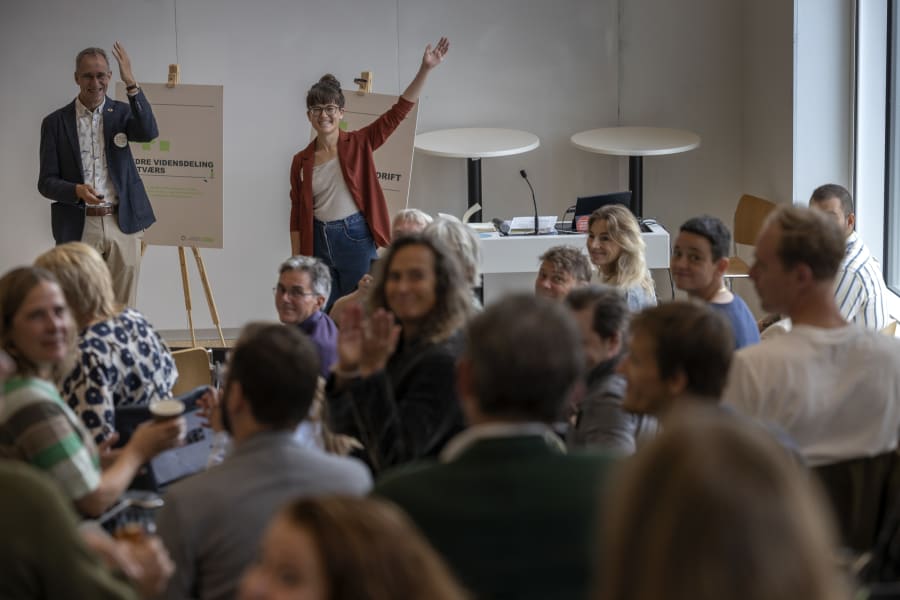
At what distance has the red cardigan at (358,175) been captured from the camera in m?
6.82

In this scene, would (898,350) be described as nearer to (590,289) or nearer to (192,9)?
(590,289)

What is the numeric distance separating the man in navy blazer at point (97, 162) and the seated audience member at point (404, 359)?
13.3 ft

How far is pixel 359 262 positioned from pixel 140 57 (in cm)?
331

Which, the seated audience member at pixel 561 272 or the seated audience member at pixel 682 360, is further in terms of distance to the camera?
the seated audience member at pixel 561 272

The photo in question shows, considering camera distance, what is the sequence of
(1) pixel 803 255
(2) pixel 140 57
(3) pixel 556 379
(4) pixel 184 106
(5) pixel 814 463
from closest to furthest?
(3) pixel 556 379 → (5) pixel 814 463 → (1) pixel 803 255 → (4) pixel 184 106 → (2) pixel 140 57

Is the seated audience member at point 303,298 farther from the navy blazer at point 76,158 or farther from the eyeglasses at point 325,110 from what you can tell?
the navy blazer at point 76,158

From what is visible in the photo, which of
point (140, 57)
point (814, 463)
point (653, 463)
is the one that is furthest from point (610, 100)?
point (653, 463)

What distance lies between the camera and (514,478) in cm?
178

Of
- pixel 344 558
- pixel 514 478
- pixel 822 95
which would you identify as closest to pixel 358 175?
pixel 822 95

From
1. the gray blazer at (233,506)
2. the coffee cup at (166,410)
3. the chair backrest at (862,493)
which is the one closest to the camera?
the gray blazer at (233,506)

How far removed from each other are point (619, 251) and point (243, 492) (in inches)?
127

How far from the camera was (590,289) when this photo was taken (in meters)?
3.35

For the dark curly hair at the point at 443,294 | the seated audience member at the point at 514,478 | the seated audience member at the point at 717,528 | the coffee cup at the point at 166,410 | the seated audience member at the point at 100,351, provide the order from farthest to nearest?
1. the seated audience member at the point at 100,351
2. the dark curly hair at the point at 443,294
3. the coffee cup at the point at 166,410
4. the seated audience member at the point at 514,478
5. the seated audience member at the point at 717,528

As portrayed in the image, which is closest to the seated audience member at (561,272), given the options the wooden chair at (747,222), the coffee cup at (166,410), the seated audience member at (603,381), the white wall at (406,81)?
the seated audience member at (603,381)
